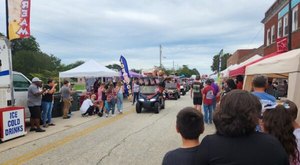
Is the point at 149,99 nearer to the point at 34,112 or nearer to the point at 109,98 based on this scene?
the point at 109,98

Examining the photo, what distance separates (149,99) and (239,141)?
14.5 meters

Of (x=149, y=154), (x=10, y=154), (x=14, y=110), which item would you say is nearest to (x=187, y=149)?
(x=149, y=154)

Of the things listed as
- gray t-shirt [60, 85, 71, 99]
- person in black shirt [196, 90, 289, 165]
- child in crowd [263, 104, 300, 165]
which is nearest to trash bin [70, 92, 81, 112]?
gray t-shirt [60, 85, 71, 99]

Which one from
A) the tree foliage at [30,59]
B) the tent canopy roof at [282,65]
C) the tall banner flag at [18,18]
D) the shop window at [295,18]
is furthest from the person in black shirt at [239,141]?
the tree foliage at [30,59]

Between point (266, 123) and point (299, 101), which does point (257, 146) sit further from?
point (299, 101)

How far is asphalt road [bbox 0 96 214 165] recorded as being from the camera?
7184 mm

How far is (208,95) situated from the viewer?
40.2ft

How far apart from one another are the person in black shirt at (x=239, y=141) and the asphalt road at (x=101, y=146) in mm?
4697

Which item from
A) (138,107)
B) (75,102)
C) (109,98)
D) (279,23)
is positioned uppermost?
(279,23)

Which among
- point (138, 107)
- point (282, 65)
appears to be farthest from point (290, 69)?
point (138, 107)

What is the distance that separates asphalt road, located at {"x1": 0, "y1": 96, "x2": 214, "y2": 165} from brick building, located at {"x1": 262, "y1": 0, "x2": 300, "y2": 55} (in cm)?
1392

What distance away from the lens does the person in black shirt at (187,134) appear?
8.55 feet

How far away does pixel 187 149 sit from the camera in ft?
8.63

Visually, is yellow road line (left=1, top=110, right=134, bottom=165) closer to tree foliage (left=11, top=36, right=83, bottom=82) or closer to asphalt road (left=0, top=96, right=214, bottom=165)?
asphalt road (left=0, top=96, right=214, bottom=165)
